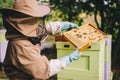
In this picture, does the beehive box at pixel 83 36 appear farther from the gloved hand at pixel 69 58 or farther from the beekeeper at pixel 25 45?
the beekeeper at pixel 25 45

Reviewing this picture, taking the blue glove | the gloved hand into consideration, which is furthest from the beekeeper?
the blue glove

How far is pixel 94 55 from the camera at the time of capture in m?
4.29

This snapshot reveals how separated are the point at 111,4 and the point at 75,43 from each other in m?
4.41

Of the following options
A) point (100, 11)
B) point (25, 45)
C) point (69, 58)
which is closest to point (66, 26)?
point (69, 58)

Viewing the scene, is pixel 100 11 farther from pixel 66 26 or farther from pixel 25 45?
pixel 25 45

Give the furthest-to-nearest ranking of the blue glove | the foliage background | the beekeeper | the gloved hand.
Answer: the foliage background < the blue glove < the gloved hand < the beekeeper

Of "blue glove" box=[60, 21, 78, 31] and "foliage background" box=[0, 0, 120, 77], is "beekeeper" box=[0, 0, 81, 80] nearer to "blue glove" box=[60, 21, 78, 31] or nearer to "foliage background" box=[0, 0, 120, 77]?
"blue glove" box=[60, 21, 78, 31]

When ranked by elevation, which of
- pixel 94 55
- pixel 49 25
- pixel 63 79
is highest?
pixel 49 25

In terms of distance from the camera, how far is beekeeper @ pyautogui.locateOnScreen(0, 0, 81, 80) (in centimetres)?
294

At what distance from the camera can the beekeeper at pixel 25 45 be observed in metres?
2.94

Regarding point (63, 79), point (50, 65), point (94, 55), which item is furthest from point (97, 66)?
point (50, 65)

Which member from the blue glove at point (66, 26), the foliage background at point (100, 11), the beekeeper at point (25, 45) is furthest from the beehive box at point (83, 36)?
the foliage background at point (100, 11)

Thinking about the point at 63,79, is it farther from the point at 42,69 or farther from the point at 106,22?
the point at 106,22

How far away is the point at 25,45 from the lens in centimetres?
296
